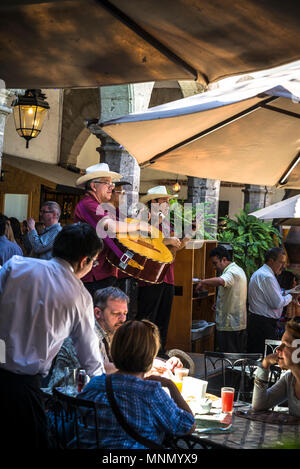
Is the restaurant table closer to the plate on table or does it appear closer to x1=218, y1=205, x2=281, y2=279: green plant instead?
the plate on table

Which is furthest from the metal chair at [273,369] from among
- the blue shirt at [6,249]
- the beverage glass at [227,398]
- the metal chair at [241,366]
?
the blue shirt at [6,249]

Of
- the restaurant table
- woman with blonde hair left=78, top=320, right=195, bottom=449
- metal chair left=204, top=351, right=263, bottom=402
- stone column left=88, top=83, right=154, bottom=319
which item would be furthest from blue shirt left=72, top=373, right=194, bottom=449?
stone column left=88, top=83, right=154, bottom=319

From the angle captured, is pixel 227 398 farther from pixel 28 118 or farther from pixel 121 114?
pixel 28 118

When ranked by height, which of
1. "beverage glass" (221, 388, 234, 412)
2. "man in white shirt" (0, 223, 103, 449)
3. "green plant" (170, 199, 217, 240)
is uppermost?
"green plant" (170, 199, 217, 240)

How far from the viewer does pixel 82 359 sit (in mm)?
2992

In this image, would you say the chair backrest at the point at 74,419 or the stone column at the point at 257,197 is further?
the stone column at the point at 257,197

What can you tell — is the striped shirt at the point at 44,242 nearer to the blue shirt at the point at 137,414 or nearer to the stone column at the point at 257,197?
the blue shirt at the point at 137,414

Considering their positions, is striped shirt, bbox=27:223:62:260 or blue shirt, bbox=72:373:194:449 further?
striped shirt, bbox=27:223:62:260

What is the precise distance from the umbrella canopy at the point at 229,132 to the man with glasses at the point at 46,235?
1656 mm

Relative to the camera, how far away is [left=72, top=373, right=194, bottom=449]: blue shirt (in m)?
2.81

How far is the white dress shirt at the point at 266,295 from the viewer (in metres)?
7.65

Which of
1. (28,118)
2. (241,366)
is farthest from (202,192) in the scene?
(241,366)

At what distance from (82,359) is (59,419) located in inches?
14.9

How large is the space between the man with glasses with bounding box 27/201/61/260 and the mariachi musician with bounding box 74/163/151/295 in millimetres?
712
